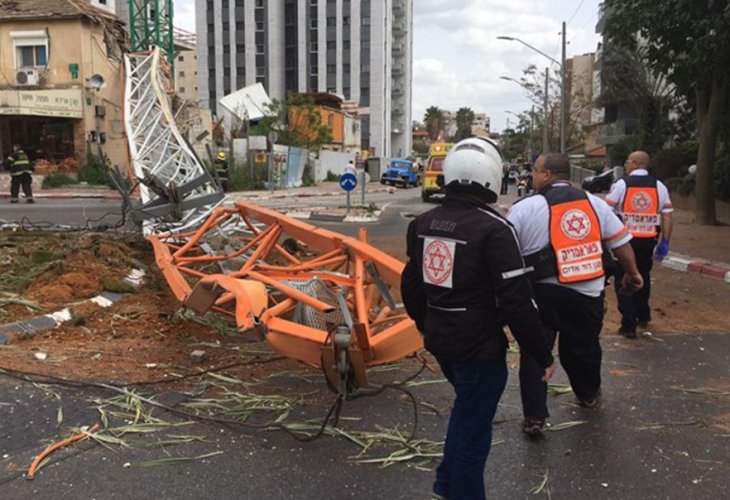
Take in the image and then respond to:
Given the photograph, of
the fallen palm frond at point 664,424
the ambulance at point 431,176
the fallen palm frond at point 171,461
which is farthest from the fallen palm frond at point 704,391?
the ambulance at point 431,176

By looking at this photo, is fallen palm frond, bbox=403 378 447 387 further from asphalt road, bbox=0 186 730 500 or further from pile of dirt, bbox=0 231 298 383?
pile of dirt, bbox=0 231 298 383

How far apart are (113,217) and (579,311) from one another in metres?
14.8

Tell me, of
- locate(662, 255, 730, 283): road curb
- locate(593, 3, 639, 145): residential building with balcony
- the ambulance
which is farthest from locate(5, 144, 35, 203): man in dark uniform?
locate(593, 3, 639, 145): residential building with balcony

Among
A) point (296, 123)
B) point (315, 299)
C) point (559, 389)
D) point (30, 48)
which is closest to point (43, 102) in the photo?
point (30, 48)

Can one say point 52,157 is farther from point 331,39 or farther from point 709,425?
point 331,39

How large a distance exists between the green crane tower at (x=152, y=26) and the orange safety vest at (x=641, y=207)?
Result: 40171mm

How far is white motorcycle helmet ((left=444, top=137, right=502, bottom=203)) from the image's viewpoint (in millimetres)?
3104

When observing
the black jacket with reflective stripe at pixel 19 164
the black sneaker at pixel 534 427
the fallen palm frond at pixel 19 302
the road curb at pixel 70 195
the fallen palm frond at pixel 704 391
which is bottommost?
the fallen palm frond at pixel 704 391

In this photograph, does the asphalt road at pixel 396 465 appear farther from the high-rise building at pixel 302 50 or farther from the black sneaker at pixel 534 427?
the high-rise building at pixel 302 50

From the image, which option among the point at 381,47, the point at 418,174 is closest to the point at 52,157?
the point at 418,174

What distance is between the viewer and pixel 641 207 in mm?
6645

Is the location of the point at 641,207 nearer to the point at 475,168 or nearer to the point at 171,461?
the point at 475,168

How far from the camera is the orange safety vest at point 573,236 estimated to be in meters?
4.22

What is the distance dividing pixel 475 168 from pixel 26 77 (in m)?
32.2
